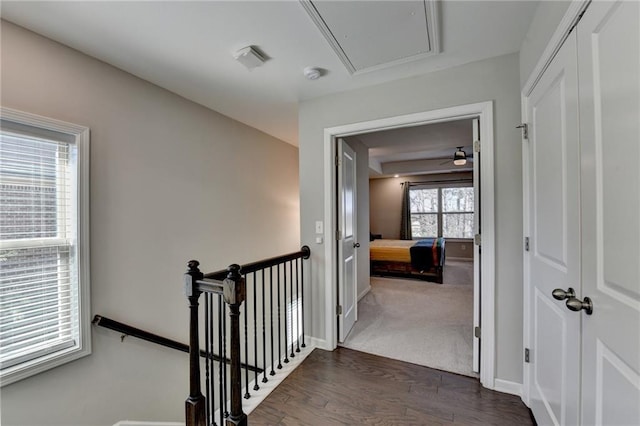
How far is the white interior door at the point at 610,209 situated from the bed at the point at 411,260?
3.88 metres

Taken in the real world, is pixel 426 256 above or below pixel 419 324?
above

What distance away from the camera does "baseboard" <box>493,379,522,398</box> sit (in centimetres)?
182

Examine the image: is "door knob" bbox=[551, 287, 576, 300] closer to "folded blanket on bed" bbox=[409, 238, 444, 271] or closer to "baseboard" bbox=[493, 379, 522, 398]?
"baseboard" bbox=[493, 379, 522, 398]

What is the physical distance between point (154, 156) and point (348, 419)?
2.61 metres

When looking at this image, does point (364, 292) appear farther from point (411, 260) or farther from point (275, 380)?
point (275, 380)

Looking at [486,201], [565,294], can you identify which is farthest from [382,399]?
[486,201]

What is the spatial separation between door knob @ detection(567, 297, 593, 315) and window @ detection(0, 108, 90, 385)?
281 centimetres

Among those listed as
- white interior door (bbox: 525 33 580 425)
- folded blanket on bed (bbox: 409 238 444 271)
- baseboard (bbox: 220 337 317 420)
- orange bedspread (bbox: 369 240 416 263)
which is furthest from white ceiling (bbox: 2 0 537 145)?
orange bedspread (bbox: 369 240 416 263)

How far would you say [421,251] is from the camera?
482 cm

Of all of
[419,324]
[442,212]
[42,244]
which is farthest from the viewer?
[442,212]

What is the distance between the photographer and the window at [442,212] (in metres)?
7.22

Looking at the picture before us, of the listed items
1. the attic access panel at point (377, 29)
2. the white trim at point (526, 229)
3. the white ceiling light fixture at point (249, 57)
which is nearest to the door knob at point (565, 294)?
the white trim at point (526, 229)

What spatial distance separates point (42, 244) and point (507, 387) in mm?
3354

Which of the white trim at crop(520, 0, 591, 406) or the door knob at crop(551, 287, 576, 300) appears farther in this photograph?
the white trim at crop(520, 0, 591, 406)
